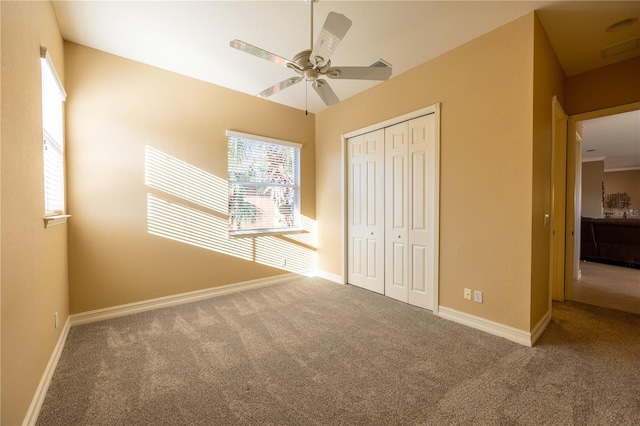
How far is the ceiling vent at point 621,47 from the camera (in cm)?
259

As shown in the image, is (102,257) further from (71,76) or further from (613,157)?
(613,157)

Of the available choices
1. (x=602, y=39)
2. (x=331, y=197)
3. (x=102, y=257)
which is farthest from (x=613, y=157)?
(x=102, y=257)

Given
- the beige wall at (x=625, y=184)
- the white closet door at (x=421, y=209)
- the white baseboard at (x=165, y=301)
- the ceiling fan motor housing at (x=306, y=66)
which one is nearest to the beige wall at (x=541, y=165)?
the white closet door at (x=421, y=209)

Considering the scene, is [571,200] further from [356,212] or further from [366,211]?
[356,212]

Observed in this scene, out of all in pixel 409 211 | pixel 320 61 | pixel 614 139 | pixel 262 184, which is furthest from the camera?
pixel 614 139

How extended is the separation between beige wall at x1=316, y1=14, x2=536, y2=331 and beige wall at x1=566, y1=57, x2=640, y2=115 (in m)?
1.66

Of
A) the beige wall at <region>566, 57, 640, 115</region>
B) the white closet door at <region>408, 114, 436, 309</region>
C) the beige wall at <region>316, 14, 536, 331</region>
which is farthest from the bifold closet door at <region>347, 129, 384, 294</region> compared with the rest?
the beige wall at <region>566, 57, 640, 115</region>

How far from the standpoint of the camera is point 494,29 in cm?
249

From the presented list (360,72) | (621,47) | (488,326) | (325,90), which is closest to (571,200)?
(621,47)

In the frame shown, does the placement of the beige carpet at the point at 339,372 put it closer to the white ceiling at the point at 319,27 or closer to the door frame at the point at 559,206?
the door frame at the point at 559,206

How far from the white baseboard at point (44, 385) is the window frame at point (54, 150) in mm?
1026

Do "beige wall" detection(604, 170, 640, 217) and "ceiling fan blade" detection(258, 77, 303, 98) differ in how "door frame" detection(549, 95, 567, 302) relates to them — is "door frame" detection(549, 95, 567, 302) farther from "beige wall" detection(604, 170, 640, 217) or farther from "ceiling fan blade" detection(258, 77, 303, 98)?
"beige wall" detection(604, 170, 640, 217)

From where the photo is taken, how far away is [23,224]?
1.52 metres

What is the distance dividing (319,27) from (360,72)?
97 centimetres
